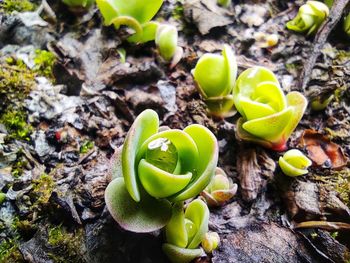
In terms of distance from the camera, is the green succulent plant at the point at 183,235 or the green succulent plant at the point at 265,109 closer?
the green succulent plant at the point at 183,235

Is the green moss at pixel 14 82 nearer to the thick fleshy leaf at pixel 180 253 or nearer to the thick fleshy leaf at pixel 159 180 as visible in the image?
the thick fleshy leaf at pixel 159 180

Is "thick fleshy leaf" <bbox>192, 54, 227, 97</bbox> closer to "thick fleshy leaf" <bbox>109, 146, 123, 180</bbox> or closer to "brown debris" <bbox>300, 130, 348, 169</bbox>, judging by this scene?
"brown debris" <bbox>300, 130, 348, 169</bbox>

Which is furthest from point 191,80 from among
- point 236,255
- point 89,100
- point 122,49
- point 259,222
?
point 236,255

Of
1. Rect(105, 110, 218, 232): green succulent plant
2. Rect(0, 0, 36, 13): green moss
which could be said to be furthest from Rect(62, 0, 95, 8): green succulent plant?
Rect(105, 110, 218, 232): green succulent plant

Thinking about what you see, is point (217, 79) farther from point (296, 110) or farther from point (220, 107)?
point (296, 110)

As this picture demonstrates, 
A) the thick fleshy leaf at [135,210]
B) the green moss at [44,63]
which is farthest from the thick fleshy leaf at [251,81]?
the green moss at [44,63]

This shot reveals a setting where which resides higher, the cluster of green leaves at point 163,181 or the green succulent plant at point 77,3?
the green succulent plant at point 77,3

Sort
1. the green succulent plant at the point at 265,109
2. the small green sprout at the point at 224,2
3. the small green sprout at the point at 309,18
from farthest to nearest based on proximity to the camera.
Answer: the small green sprout at the point at 224,2
the small green sprout at the point at 309,18
the green succulent plant at the point at 265,109

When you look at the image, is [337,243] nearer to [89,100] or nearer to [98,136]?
[98,136]
